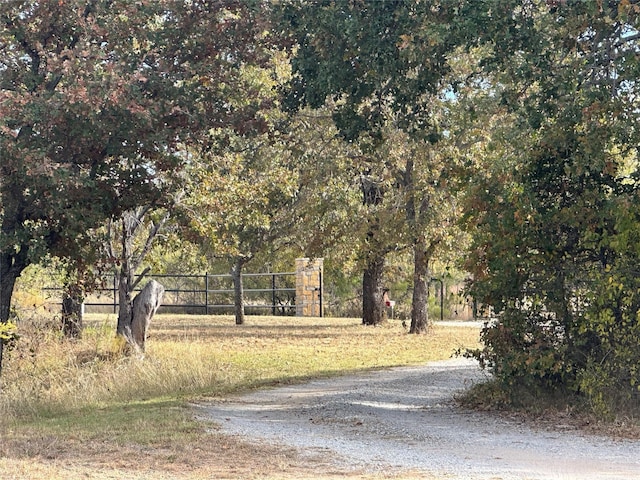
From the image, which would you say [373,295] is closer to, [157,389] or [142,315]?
[142,315]

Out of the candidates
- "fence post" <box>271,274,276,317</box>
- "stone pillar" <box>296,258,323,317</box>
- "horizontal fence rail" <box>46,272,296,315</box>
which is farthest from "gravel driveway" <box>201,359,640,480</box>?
"horizontal fence rail" <box>46,272,296,315</box>

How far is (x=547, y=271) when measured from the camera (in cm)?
1215

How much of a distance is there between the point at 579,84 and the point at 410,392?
559 cm

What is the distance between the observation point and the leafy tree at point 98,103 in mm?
12672

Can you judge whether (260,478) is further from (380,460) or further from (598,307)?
(598,307)

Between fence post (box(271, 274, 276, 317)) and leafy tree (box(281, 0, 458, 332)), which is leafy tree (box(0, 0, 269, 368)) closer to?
leafy tree (box(281, 0, 458, 332))

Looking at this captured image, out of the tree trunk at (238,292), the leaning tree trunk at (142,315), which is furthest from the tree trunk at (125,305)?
the tree trunk at (238,292)

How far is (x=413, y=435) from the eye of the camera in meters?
10.8

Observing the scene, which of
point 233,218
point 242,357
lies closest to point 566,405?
point 242,357

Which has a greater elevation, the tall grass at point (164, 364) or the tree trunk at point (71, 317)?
the tree trunk at point (71, 317)

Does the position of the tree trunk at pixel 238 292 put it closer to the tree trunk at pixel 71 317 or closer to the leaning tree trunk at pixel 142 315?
the tree trunk at pixel 71 317

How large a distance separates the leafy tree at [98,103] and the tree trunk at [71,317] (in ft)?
14.4

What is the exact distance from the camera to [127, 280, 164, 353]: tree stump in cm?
1843

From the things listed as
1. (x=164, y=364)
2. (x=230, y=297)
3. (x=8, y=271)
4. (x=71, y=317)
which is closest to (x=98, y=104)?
(x=8, y=271)
